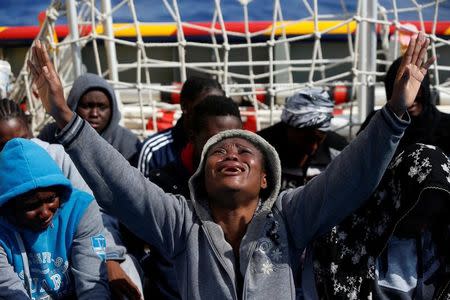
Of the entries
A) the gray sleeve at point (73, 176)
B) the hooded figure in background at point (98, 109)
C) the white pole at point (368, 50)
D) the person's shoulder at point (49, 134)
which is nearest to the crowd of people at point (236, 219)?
the gray sleeve at point (73, 176)

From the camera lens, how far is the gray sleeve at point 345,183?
5.62 ft

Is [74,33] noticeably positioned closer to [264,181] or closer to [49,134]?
[49,134]

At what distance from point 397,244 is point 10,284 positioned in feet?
3.70

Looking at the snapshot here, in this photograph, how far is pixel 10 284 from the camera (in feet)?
6.82

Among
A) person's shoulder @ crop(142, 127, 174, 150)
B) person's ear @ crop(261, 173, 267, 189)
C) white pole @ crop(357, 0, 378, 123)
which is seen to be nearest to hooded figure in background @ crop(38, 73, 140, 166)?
person's shoulder @ crop(142, 127, 174, 150)

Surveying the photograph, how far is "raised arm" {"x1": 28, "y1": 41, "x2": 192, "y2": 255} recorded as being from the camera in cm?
178

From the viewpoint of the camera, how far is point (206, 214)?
1950 millimetres

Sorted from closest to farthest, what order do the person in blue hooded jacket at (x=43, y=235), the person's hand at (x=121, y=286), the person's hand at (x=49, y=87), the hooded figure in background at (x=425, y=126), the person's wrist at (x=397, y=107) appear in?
1. the person's wrist at (x=397, y=107)
2. the person's hand at (x=49, y=87)
3. the person in blue hooded jacket at (x=43, y=235)
4. the person's hand at (x=121, y=286)
5. the hooded figure in background at (x=425, y=126)

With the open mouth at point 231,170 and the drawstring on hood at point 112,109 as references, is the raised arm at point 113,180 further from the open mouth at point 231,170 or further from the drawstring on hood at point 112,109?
the drawstring on hood at point 112,109

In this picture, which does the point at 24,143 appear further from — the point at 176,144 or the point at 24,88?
the point at 24,88

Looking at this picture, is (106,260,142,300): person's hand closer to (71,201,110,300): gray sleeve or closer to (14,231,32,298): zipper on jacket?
(71,201,110,300): gray sleeve

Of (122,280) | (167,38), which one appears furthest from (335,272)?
(167,38)

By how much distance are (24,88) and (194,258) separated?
3.55 m

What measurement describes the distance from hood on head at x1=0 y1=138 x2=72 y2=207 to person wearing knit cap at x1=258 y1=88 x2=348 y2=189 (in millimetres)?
1070
